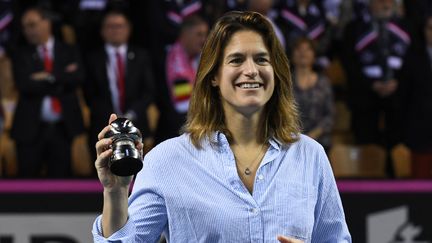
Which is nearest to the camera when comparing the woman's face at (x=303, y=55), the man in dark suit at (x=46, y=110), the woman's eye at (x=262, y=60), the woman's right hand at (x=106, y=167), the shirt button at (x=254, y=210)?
the woman's right hand at (x=106, y=167)

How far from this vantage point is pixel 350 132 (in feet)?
29.7

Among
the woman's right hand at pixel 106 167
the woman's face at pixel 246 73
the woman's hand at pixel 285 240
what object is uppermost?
the woman's face at pixel 246 73

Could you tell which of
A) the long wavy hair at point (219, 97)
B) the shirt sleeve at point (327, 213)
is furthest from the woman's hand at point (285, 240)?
the long wavy hair at point (219, 97)

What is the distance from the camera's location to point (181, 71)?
827cm

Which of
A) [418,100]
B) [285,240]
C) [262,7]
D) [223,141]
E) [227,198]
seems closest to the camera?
[285,240]

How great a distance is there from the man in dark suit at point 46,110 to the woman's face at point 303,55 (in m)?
1.76

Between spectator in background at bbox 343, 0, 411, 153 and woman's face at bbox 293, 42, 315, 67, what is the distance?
0.58 metres

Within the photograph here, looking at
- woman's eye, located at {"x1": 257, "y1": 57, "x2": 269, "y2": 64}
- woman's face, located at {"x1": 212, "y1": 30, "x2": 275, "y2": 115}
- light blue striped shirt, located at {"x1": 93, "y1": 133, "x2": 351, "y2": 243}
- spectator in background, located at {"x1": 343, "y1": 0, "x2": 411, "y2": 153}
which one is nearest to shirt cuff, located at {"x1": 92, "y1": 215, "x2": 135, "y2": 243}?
light blue striped shirt, located at {"x1": 93, "y1": 133, "x2": 351, "y2": 243}

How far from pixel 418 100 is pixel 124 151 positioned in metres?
6.10

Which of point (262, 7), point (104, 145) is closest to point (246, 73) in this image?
point (104, 145)

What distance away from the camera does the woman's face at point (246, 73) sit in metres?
3.15

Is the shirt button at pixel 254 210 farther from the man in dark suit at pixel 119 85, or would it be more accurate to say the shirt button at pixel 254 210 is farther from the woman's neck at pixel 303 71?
the woman's neck at pixel 303 71

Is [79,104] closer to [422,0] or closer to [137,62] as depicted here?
[137,62]

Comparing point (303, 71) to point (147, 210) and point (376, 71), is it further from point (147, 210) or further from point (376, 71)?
point (147, 210)
